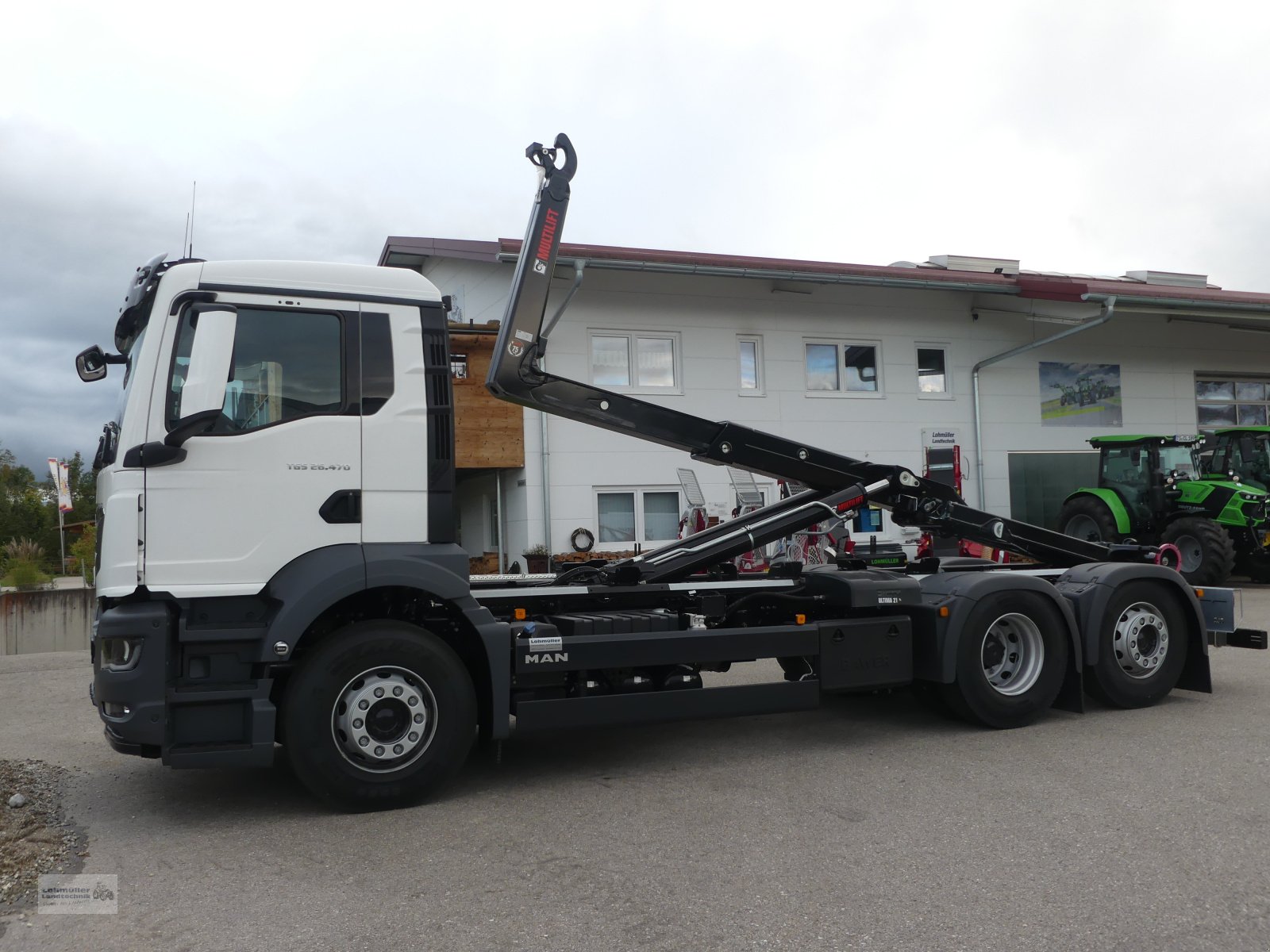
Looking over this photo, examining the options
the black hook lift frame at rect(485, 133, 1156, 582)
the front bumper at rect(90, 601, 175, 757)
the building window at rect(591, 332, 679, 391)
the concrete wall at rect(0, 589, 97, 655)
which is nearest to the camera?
the front bumper at rect(90, 601, 175, 757)

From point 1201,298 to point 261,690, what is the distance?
19.2 meters

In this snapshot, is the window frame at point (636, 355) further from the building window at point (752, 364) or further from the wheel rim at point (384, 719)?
the wheel rim at point (384, 719)

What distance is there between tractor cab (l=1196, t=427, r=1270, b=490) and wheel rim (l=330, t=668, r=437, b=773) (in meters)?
17.3

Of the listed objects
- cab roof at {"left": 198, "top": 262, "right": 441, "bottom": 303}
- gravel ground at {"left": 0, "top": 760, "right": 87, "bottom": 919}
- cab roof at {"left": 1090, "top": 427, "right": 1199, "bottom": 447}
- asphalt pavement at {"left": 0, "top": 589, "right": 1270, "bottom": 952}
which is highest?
cab roof at {"left": 198, "top": 262, "right": 441, "bottom": 303}

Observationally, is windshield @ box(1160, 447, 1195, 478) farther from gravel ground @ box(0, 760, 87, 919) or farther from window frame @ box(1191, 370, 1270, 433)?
gravel ground @ box(0, 760, 87, 919)

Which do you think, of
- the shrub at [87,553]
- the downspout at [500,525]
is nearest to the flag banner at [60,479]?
the shrub at [87,553]

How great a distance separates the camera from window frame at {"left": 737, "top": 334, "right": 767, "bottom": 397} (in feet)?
58.5

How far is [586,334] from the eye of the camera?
16797mm

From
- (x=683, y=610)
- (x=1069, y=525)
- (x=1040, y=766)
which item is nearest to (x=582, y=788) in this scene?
(x=683, y=610)

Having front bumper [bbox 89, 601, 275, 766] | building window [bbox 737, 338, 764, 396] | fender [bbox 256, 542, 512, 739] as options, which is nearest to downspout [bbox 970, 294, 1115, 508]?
building window [bbox 737, 338, 764, 396]

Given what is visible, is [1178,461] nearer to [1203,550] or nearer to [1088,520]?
[1088,520]

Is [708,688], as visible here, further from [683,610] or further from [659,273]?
[659,273]

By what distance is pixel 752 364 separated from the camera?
1808 cm

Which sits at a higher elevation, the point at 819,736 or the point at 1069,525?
the point at 1069,525
